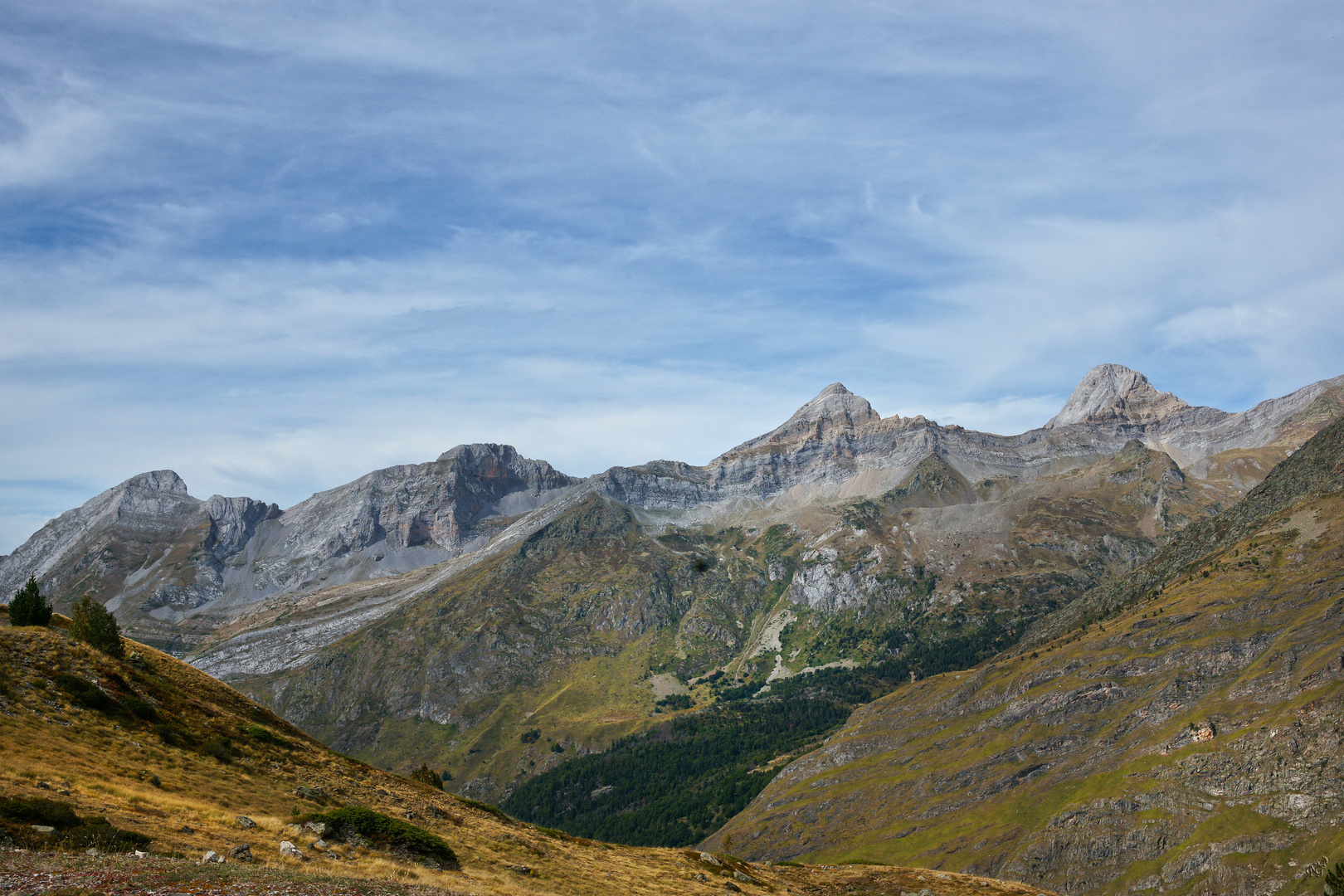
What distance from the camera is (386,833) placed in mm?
49688

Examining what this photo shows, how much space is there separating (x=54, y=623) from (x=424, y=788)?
114 feet

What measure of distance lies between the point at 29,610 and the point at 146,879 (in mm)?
41693

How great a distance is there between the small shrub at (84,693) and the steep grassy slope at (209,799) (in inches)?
3.4

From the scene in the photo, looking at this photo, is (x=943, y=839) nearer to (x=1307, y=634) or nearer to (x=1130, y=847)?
(x=1130, y=847)

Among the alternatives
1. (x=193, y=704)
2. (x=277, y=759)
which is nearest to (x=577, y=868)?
(x=277, y=759)

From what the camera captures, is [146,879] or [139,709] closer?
[146,879]

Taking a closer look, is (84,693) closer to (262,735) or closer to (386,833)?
(262,735)

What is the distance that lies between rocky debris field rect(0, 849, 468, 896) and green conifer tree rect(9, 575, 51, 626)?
119 feet

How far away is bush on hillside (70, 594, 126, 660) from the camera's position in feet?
201

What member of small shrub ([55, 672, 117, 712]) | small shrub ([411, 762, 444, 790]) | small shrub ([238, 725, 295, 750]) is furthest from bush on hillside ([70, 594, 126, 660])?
small shrub ([411, 762, 444, 790])

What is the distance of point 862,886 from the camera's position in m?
92.6

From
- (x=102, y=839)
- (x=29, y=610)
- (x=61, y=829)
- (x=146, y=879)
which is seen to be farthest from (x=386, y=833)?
(x=29, y=610)

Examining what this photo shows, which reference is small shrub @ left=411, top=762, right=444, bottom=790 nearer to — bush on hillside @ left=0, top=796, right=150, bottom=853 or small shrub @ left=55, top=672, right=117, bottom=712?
small shrub @ left=55, top=672, right=117, bottom=712

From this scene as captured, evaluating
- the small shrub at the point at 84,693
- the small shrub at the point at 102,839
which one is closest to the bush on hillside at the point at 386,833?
the small shrub at the point at 102,839
